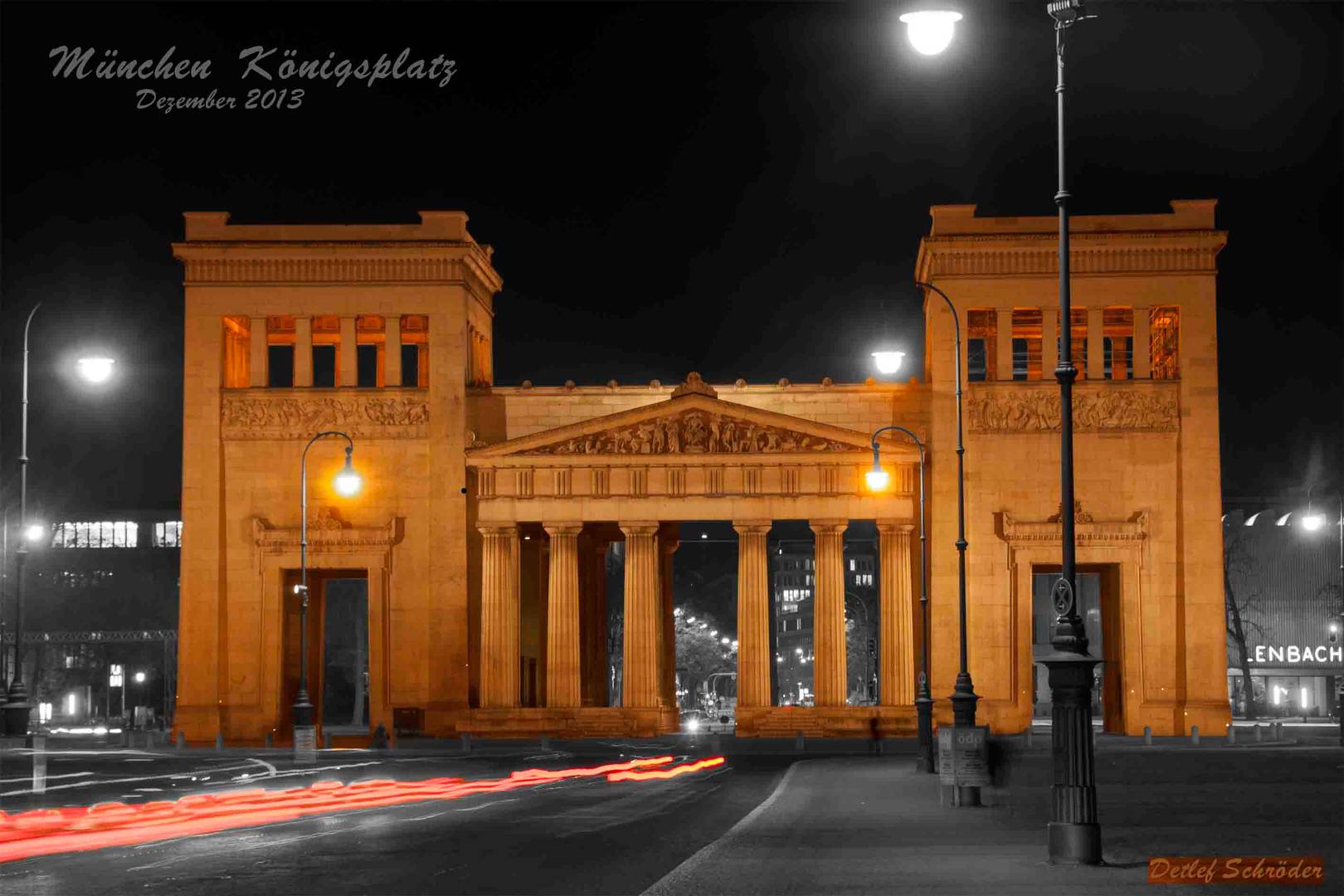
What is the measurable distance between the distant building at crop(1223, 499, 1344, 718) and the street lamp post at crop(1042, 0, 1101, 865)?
10427cm

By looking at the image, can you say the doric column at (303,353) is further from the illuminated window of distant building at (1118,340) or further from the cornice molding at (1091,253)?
the illuminated window of distant building at (1118,340)

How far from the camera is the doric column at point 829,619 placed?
274ft

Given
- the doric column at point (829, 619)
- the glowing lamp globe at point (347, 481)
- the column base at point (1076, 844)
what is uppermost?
the glowing lamp globe at point (347, 481)

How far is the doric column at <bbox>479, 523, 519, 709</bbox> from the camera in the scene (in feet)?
274

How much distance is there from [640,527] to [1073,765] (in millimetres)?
60341

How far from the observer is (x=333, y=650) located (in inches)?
5310

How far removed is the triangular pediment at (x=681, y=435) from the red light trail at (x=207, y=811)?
31652 mm

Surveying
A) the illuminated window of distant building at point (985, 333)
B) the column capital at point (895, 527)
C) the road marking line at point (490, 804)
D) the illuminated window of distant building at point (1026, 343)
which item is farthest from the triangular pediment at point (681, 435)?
the road marking line at point (490, 804)

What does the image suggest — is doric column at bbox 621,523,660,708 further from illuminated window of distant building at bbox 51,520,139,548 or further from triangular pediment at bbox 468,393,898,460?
illuminated window of distant building at bbox 51,520,139,548

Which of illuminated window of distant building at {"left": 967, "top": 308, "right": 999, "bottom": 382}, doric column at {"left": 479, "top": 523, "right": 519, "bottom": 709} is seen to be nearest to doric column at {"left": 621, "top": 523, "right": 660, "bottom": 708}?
doric column at {"left": 479, "top": 523, "right": 519, "bottom": 709}

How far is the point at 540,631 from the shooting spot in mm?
92750

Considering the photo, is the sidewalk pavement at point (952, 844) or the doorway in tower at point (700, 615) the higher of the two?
the doorway in tower at point (700, 615)

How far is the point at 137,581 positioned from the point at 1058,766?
114066 mm

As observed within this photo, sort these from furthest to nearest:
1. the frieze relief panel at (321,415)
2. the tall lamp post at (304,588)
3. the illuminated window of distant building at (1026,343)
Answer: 1. the illuminated window of distant building at (1026,343)
2. the frieze relief panel at (321,415)
3. the tall lamp post at (304,588)
